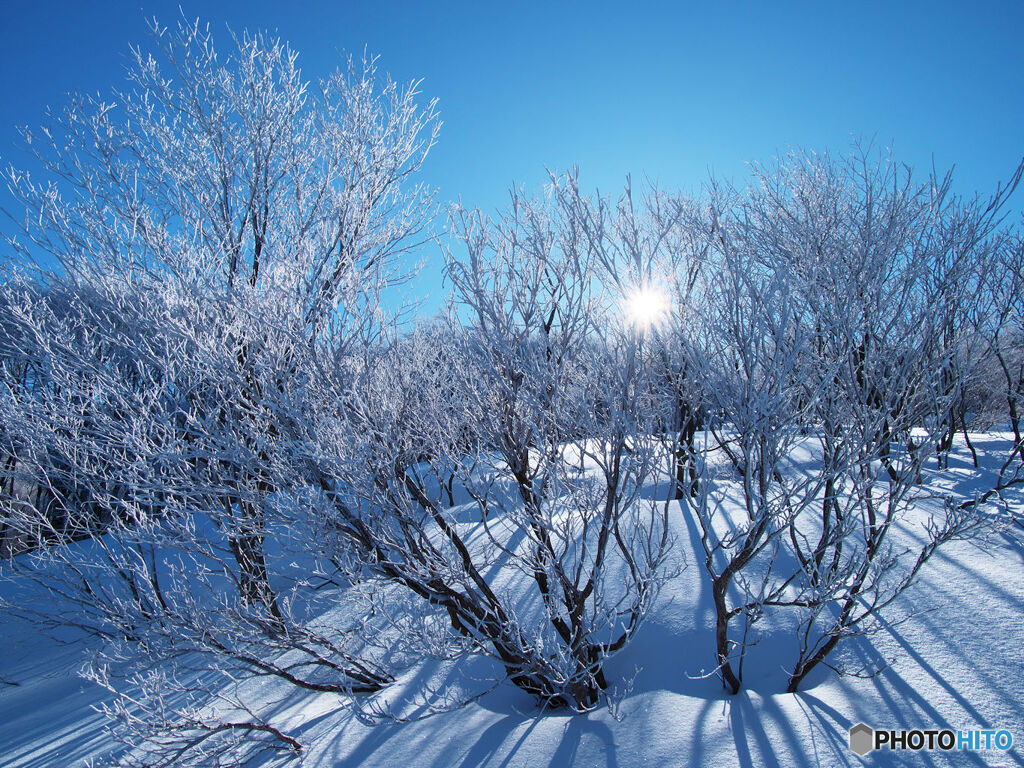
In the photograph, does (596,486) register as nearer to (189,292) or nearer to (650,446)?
(650,446)

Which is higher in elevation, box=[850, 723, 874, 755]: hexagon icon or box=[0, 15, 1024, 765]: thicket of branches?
box=[0, 15, 1024, 765]: thicket of branches

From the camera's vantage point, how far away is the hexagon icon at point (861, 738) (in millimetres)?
2433

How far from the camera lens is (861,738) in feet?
8.23

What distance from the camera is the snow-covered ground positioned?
2.53 meters

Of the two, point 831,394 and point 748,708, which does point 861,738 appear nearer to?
point 748,708

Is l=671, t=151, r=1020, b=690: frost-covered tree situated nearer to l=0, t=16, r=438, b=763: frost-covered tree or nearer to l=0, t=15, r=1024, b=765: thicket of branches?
l=0, t=15, r=1024, b=765: thicket of branches

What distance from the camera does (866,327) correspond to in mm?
3197

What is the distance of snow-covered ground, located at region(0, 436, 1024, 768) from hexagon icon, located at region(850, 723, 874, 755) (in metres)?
0.04

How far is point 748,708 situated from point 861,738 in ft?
1.83

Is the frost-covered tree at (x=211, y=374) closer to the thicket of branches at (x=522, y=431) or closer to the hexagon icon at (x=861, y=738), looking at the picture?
the thicket of branches at (x=522, y=431)

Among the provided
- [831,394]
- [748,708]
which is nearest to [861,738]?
[748,708]

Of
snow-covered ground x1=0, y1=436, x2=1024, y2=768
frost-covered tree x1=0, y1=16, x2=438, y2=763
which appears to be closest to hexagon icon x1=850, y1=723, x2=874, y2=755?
snow-covered ground x1=0, y1=436, x2=1024, y2=768

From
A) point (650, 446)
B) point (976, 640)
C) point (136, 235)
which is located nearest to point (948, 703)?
point (976, 640)

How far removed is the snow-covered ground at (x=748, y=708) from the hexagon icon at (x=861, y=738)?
4 centimetres
